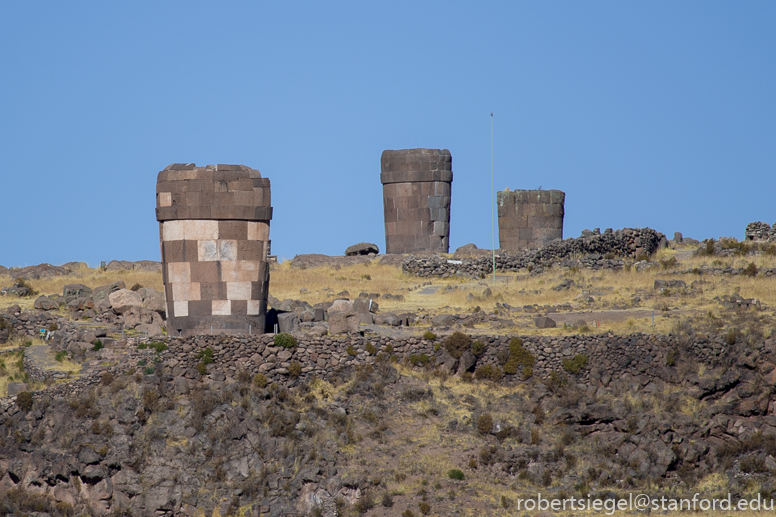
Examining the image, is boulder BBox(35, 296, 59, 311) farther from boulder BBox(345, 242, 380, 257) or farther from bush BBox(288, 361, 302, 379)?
boulder BBox(345, 242, 380, 257)

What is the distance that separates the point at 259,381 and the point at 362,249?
24181 mm

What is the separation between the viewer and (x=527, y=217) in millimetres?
51875

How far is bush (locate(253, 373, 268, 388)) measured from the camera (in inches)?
1166

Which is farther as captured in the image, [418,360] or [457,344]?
[457,344]

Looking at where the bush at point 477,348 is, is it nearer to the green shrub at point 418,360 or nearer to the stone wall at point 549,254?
the green shrub at point 418,360

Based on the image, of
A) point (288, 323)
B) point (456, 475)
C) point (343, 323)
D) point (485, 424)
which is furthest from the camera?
point (288, 323)

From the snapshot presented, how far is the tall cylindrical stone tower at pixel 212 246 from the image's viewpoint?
3128cm

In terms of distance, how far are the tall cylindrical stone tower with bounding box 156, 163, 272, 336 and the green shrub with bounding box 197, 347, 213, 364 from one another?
127 centimetres

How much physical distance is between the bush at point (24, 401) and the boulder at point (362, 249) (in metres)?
26.4

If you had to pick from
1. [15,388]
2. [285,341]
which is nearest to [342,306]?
[285,341]

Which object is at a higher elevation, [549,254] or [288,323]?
[549,254]

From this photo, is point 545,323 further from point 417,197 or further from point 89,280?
point 89,280

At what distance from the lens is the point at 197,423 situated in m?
27.9

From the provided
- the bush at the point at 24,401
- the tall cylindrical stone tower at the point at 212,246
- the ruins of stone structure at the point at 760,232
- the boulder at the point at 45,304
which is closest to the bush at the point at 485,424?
the tall cylindrical stone tower at the point at 212,246
